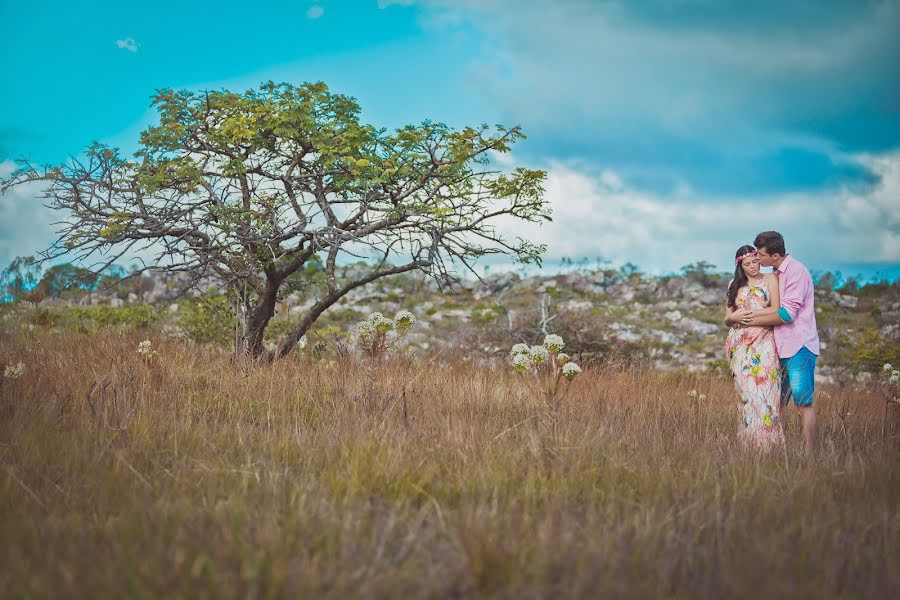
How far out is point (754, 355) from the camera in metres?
5.68

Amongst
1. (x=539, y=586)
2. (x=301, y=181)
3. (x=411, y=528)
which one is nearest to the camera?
(x=539, y=586)

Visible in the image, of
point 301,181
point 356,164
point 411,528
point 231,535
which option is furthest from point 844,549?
point 301,181

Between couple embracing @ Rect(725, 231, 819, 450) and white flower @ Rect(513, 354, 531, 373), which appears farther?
couple embracing @ Rect(725, 231, 819, 450)

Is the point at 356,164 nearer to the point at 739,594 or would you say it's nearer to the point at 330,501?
the point at 330,501

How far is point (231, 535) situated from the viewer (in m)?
2.68

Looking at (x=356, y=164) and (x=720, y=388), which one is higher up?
(x=356, y=164)

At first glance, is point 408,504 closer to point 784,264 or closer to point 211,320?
point 784,264

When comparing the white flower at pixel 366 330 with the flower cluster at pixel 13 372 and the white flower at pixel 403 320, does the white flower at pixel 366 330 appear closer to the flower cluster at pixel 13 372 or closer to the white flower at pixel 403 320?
the white flower at pixel 403 320

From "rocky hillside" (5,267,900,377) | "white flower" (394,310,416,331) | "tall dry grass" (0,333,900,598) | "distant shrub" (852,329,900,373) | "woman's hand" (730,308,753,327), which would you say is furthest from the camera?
"distant shrub" (852,329,900,373)

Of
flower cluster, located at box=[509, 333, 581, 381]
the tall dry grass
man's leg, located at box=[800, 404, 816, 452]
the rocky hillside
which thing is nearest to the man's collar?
man's leg, located at box=[800, 404, 816, 452]

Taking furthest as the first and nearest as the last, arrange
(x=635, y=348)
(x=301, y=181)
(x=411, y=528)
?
(x=635, y=348) → (x=301, y=181) → (x=411, y=528)

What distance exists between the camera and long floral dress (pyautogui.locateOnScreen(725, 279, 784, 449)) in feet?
17.9

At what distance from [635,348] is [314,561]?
14653 millimetres

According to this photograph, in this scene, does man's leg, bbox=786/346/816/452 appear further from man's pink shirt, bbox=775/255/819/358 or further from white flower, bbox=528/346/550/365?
white flower, bbox=528/346/550/365
